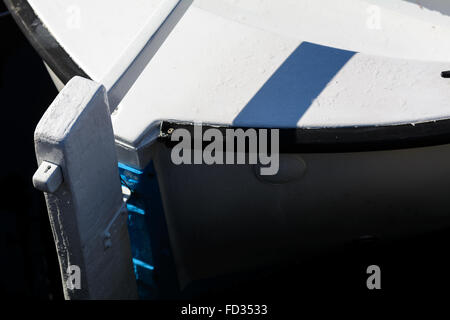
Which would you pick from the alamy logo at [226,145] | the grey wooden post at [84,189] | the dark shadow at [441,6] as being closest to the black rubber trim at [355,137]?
the alamy logo at [226,145]

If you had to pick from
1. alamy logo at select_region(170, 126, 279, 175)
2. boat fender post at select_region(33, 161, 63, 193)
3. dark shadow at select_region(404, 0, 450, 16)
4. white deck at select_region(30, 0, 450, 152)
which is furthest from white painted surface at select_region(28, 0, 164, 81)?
dark shadow at select_region(404, 0, 450, 16)

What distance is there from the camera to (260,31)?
210 cm

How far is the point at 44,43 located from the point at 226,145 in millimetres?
672

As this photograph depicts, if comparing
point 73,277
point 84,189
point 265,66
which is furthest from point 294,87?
point 73,277

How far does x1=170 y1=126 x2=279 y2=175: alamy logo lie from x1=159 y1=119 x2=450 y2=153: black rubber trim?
0.01 metres

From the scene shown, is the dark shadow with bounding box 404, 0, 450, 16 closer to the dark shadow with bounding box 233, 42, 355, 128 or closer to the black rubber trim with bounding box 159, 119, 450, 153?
the dark shadow with bounding box 233, 42, 355, 128

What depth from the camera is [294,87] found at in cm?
197

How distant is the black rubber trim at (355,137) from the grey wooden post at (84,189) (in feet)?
0.65

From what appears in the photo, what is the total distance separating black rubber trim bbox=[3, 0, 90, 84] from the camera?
2.08 metres

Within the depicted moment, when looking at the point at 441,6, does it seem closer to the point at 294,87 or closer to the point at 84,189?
the point at 294,87

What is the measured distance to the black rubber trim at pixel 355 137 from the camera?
1.87 m

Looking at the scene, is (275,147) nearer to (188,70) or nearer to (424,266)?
(188,70)
